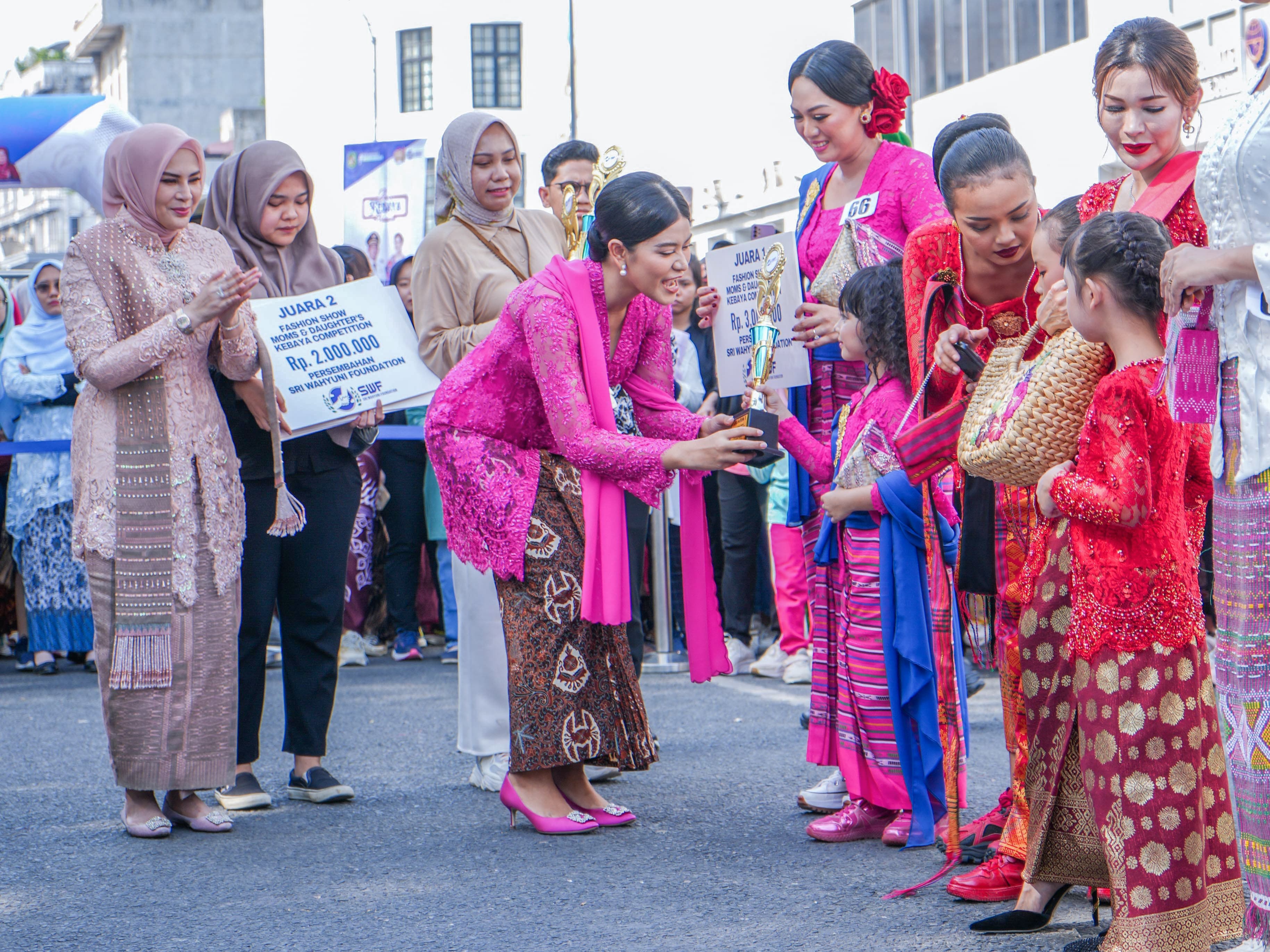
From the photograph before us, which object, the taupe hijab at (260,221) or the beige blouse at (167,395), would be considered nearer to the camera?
the beige blouse at (167,395)

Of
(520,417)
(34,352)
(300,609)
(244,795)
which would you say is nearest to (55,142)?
(34,352)

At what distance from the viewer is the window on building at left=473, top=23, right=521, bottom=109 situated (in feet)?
124

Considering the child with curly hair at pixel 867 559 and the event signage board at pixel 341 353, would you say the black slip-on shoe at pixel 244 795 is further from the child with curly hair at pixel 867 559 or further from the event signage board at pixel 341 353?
the child with curly hair at pixel 867 559

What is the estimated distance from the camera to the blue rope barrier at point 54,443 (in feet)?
27.3

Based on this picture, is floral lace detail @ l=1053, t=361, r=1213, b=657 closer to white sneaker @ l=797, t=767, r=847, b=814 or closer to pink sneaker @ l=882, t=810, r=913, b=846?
pink sneaker @ l=882, t=810, r=913, b=846

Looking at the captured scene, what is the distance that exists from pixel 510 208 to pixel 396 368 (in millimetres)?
705

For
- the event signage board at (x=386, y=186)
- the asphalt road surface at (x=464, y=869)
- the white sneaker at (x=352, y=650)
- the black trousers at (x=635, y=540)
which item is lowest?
the asphalt road surface at (x=464, y=869)

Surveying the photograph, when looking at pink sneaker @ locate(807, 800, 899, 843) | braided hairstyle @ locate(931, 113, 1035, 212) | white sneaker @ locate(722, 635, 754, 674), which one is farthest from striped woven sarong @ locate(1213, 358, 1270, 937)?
white sneaker @ locate(722, 635, 754, 674)

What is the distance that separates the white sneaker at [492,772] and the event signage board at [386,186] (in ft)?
26.3

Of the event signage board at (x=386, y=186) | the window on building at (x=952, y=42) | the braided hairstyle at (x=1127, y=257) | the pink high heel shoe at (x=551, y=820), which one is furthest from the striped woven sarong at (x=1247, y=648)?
the window on building at (x=952, y=42)

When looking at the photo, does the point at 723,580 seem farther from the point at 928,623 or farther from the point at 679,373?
the point at 928,623

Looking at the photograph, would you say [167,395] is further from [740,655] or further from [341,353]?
[740,655]

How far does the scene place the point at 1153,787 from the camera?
9.50 feet

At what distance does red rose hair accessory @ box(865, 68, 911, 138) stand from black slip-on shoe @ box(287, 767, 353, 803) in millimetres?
2658
